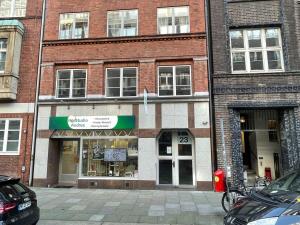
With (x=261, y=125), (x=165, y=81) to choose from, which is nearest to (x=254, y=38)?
(x=261, y=125)

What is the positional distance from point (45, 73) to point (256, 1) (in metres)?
11.9

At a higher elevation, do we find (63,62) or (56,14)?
(56,14)

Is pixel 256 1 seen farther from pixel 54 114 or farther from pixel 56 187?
pixel 56 187

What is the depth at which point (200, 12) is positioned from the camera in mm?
13633

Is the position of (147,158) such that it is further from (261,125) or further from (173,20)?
(173,20)

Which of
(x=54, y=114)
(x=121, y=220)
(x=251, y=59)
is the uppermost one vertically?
(x=251, y=59)

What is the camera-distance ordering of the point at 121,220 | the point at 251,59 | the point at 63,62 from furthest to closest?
the point at 63,62, the point at 251,59, the point at 121,220

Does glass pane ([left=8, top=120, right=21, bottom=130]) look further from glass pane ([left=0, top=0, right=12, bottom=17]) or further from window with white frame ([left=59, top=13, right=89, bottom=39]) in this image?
glass pane ([left=0, top=0, right=12, bottom=17])

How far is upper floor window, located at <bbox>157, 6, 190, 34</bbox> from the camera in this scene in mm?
13758

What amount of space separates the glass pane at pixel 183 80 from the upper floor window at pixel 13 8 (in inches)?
387

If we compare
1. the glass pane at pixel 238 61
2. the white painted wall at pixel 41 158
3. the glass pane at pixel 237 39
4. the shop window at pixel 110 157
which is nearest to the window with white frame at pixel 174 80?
the glass pane at pixel 238 61

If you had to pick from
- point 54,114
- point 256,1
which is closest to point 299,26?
point 256,1

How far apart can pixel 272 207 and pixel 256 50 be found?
10.5 metres

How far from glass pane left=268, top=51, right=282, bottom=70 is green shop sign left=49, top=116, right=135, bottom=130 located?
7492 mm
